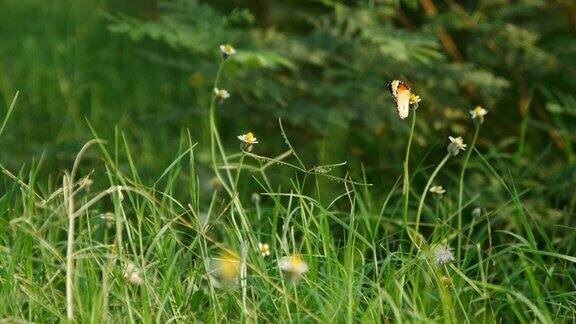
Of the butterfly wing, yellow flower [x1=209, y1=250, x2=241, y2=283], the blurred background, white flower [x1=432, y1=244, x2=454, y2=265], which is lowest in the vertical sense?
the blurred background

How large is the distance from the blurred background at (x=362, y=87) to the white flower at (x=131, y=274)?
3.92ft

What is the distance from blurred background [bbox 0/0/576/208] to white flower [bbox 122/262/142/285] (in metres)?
1.20

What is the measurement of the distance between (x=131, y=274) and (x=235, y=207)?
2.95ft

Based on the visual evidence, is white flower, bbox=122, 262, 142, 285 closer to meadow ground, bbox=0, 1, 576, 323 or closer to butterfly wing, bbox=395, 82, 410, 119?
meadow ground, bbox=0, 1, 576, 323

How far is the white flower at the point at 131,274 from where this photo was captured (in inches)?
86.8

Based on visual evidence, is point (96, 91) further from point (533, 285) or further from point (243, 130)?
point (533, 285)

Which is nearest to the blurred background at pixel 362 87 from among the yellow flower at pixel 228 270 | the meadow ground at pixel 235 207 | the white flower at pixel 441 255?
the meadow ground at pixel 235 207

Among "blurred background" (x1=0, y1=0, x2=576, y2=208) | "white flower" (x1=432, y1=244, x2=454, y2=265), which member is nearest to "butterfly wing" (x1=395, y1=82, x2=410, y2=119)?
"white flower" (x1=432, y1=244, x2=454, y2=265)

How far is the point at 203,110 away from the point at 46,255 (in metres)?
1.52

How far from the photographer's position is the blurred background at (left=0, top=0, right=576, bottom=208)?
3670 mm

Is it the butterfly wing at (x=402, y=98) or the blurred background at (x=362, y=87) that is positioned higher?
the butterfly wing at (x=402, y=98)

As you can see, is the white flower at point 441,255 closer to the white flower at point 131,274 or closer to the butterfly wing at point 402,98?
the butterfly wing at point 402,98

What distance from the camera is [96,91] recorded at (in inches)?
192

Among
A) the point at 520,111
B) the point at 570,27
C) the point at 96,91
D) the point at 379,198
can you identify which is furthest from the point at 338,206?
the point at 96,91
